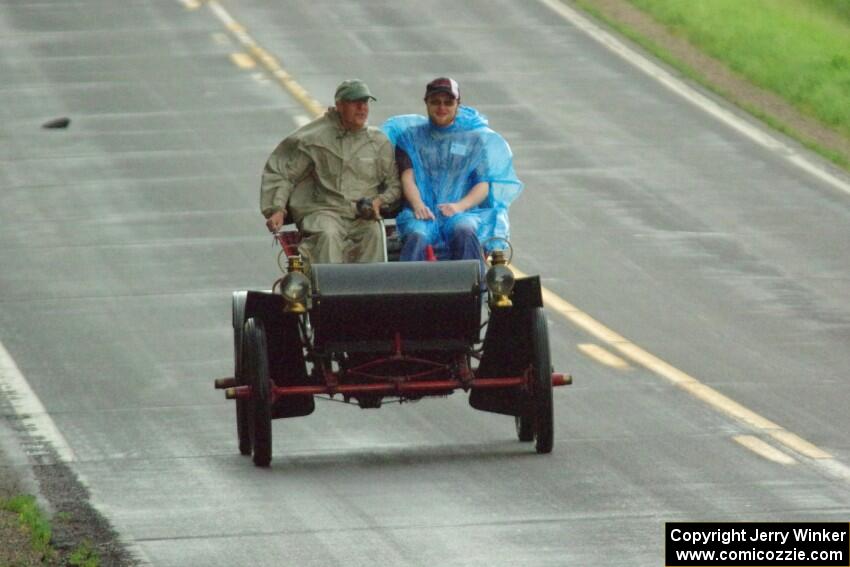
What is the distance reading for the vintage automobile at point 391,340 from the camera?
1152cm

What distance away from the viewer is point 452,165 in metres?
12.7

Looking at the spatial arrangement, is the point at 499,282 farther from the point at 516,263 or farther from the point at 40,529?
the point at 516,263

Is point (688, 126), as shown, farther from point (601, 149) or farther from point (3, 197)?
point (3, 197)

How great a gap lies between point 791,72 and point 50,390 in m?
16.2

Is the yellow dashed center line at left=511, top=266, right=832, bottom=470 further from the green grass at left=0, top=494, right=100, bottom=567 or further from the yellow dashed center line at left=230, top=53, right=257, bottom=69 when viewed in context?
the yellow dashed center line at left=230, top=53, right=257, bottom=69

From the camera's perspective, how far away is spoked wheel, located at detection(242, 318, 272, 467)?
448 inches

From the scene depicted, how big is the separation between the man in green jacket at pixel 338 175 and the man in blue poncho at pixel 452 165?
141 mm

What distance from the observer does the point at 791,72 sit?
28250 millimetres

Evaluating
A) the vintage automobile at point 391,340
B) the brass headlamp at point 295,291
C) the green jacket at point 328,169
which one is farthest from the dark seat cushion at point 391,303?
the green jacket at point 328,169

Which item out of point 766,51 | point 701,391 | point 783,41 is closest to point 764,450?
point 701,391

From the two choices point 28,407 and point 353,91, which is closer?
point 353,91

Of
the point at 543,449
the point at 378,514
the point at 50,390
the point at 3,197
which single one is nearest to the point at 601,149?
Answer: the point at 3,197

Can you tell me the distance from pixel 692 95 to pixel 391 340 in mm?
16444

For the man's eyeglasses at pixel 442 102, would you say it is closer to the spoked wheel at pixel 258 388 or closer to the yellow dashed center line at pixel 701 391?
the spoked wheel at pixel 258 388
